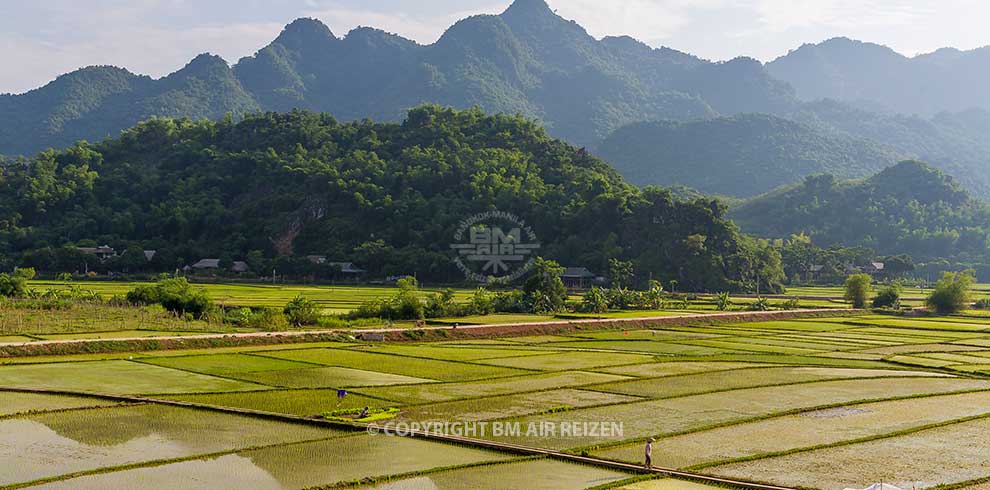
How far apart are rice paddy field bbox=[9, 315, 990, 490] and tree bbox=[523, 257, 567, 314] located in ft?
51.4

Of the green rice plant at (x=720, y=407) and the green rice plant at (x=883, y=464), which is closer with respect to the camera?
the green rice plant at (x=883, y=464)

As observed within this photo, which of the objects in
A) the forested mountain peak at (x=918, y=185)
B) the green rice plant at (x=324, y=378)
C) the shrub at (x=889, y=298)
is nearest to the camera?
the green rice plant at (x=324, y=378)

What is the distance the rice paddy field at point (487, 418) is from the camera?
48.9 ft

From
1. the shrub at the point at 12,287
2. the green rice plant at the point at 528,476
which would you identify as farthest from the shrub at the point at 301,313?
the green rice plant at the point at 528,476

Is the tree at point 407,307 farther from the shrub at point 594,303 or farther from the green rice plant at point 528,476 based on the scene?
the green rice plant at point 528,476

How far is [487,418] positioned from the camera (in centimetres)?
1909

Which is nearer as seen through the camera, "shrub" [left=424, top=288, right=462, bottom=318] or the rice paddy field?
the rice paddy field

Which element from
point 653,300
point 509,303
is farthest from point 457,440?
point 653,300

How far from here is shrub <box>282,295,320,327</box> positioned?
37250 millimetres

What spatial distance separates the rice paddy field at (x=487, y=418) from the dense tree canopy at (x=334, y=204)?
145ft

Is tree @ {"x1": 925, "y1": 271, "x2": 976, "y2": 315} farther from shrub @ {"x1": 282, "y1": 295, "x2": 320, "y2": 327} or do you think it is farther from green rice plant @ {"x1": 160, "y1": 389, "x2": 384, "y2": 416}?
green rice plant @ {"x1": 160, "y1": 389, "x2": 384, "y2": 416}

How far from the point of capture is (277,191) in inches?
3386

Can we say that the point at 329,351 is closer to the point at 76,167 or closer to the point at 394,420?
the point at 394,420

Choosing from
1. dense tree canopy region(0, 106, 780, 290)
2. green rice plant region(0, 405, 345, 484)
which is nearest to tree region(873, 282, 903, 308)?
dense tree canopy region(0, 106, 780, 290)
